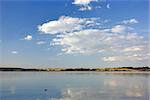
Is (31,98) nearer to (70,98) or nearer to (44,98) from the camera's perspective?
(44,98)

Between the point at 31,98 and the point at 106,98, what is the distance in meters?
3.30

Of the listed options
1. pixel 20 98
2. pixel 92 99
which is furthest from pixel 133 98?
pixel 20 98

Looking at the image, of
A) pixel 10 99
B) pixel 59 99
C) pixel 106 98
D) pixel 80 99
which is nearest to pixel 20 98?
pixel 10 99

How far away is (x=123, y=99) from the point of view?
12359 mm

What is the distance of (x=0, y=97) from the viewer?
1306cm

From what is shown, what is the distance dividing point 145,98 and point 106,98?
1.76 m

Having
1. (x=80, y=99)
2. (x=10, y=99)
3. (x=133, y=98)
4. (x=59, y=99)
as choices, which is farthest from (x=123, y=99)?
(x=10, y=99)

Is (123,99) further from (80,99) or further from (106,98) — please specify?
(80,99)

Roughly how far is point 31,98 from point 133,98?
4.55 meters

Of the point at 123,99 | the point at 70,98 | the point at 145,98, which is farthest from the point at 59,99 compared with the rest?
the point at 145,98

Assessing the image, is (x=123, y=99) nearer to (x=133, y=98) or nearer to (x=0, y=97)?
(x=133, y=98)

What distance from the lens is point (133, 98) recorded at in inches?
506

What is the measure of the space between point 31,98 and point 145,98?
5.05 meters

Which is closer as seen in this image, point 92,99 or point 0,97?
point 92,99
